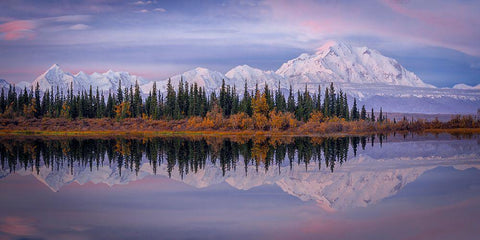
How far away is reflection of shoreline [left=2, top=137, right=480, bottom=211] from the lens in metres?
25.1

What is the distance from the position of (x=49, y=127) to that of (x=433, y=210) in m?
102

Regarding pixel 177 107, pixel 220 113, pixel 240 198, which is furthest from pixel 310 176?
pixel 177 107

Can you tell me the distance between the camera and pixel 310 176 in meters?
31.1

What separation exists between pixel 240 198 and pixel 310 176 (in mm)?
8550

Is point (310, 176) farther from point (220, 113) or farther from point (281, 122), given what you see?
point (220, 113)

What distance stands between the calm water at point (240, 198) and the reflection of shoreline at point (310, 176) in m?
0.07

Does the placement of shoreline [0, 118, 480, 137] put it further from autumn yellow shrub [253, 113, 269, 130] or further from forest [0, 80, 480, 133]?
autumn yellow shrub [253, 113, 269, 130]

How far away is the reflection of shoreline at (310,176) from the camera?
82.4 ft

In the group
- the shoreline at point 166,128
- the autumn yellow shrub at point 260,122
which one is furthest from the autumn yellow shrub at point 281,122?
the autumn yellow shrub at point 260,122

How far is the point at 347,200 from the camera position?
23297 mm

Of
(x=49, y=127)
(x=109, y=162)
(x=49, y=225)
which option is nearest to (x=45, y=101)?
(x=49, y=127)

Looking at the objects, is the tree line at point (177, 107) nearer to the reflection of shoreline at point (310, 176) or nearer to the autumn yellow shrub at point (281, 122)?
the autumn yellow shrub at point (281, 122)

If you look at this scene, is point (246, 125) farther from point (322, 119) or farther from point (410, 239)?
point (410, 239)

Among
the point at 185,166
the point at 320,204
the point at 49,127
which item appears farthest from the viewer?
the point at 49,127
